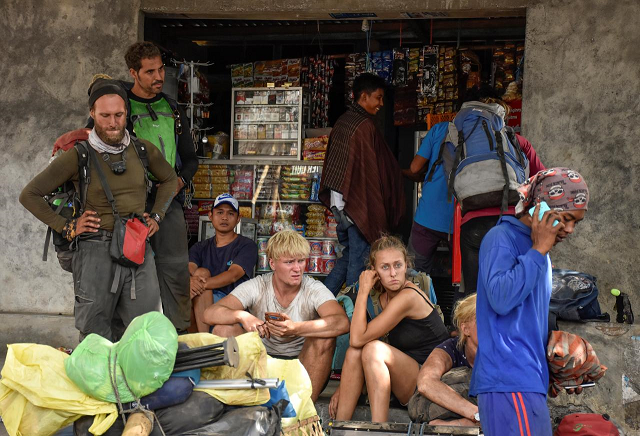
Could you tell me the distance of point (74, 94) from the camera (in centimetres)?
673

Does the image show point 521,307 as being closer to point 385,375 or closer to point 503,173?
point 385,375

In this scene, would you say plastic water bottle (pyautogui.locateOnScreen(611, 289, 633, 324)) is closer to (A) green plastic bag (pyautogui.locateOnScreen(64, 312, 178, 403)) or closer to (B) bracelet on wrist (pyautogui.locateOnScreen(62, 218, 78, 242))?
(B) bracelet on wrist (pyautogui.locateOnScreen(62, 218, 78, 242))

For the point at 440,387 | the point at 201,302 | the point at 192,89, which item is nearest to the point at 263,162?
the point at 192,89

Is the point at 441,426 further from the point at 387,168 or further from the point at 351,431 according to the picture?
the point at 387,168

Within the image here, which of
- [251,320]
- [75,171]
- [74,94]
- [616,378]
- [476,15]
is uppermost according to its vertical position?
[476,15]

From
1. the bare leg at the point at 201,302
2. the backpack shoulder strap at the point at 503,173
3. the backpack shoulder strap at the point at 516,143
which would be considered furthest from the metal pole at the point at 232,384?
the bare leg at the point at 201,302

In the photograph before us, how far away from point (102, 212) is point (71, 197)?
0.67ft

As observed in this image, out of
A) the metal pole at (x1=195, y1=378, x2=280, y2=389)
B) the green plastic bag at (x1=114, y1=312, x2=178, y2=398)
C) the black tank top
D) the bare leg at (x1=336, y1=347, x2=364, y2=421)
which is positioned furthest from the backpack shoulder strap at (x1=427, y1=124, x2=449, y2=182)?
the green plastic bag at (x1=114, y1=312, x2=178, y2=398)

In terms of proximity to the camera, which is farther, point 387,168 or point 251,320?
point 387,168

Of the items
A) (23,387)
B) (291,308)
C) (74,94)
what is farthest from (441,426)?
(74,94)

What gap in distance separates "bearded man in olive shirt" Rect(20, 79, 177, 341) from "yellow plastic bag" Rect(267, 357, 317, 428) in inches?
55.9

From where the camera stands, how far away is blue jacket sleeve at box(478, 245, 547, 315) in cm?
311

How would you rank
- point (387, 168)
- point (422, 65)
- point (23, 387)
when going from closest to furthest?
1. point (23, 387)
2. point (387, 168)
3. point (422, 65)

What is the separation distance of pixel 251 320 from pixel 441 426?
5.22 feet
